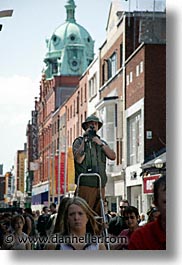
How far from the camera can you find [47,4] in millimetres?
3879

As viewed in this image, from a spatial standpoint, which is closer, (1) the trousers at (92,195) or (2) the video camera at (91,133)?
(1) the trousers at (92,195)

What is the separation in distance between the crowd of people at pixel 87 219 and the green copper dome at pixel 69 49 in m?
0.35

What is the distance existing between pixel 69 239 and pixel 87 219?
0.15 meters

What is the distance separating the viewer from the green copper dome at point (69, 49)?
3.87 metres

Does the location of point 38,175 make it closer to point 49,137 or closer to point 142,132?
point 49,137

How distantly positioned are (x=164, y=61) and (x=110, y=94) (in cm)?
44

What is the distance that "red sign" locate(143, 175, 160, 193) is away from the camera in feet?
12.1

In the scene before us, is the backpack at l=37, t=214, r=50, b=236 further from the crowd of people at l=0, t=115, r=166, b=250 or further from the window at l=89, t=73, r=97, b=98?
the window at l=89, t=73, r=97, b=98

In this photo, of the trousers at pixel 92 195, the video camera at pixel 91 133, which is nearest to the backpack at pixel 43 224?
the trousers at pixel 92 195

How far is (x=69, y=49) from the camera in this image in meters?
3.96

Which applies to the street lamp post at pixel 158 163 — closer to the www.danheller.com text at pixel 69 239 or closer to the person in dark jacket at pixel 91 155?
the person in dark jacket at pixel 91 155

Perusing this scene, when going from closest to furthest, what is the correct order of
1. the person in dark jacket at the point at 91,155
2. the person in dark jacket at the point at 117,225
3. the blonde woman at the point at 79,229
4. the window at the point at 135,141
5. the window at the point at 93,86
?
the blonde woman at the point at 79,229 → the person in dark jacket at the point at 117,225 → the person in dark jacket at the point at 91,155 → the window at the point at 135,141 → the window at the point at 93,86

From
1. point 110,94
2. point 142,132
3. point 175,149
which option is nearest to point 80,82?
point 110,94

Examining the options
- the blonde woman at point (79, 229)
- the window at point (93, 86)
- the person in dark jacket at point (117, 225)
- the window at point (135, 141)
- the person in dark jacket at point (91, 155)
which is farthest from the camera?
the window at point (93, 86)
